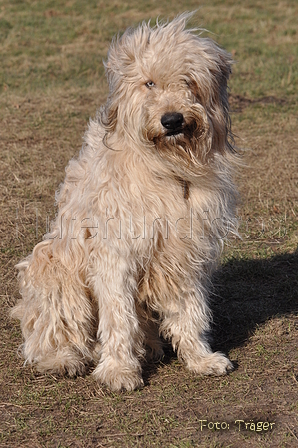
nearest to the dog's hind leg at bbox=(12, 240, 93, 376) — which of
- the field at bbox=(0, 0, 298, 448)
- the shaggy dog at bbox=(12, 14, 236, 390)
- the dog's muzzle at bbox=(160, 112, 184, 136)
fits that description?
the shaggy dog at bbox=(12, 14, 236, 390)

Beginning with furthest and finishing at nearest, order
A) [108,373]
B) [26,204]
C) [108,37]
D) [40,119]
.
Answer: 1. [108,37]
2. [40,119]
3. [26,204]
4. [108,373]

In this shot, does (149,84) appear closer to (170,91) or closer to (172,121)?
(170,91)

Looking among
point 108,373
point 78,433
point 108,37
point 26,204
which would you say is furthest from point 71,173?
point 108,37

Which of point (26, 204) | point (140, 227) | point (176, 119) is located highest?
point (176, 119)

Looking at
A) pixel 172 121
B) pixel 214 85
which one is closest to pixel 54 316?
pixel 172 121

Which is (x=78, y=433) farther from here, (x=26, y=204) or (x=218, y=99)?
(x=26, y=204)

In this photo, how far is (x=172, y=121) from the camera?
3.12 metres

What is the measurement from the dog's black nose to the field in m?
0.72

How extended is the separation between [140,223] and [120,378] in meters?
0.87

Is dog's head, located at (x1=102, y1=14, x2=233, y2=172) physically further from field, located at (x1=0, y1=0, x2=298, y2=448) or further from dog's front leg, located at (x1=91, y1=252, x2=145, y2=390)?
dog's front leg, located at (x1=91, y1=252, x2=145, y2=390)

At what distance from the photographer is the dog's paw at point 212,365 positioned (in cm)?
381

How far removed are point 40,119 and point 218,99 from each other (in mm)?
5175

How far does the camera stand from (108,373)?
3.62 metres

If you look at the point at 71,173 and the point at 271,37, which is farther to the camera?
the point at 271,37
